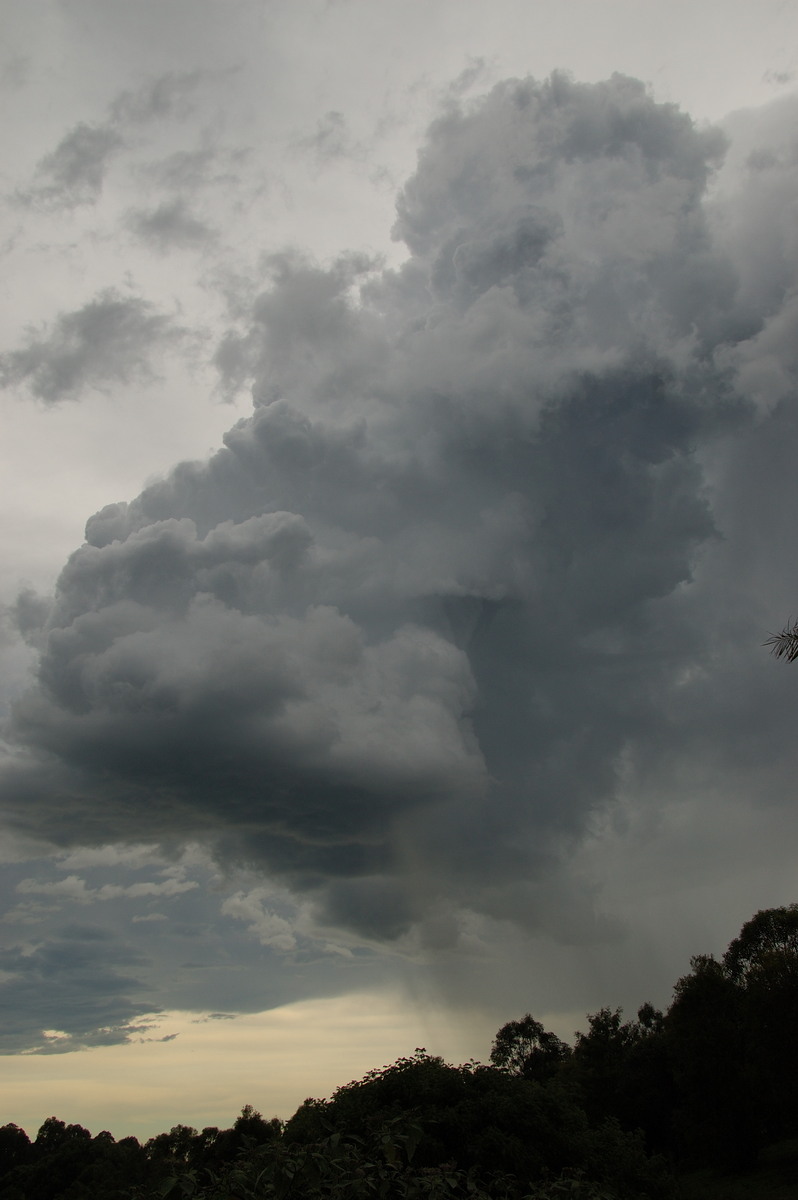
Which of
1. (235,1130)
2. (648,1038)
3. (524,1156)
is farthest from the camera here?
(235,1130)

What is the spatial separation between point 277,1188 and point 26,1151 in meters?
221

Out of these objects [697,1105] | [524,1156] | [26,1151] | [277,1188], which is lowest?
[26,1151]

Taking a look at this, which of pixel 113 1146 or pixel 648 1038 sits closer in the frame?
pixel 648 1038

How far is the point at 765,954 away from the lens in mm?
71938

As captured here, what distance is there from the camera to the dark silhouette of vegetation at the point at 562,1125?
1945 cm

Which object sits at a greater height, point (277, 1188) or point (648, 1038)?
point (277, 1188)

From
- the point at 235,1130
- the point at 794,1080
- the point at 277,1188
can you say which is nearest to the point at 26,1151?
the point at 235,1130

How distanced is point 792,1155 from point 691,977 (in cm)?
1794

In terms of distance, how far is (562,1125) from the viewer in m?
48.5

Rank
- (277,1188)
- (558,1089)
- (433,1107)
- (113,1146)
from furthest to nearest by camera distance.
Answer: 1. (113,1146)
2. (558,1089)
3. (433,1107)
4. (277,1188)

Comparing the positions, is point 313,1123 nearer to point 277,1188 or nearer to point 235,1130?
point 277,1188

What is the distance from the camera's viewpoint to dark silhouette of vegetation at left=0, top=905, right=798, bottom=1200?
19453 millimetres

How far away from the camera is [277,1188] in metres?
16.7

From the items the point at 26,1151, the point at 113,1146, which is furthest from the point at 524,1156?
the point at 26,1151
